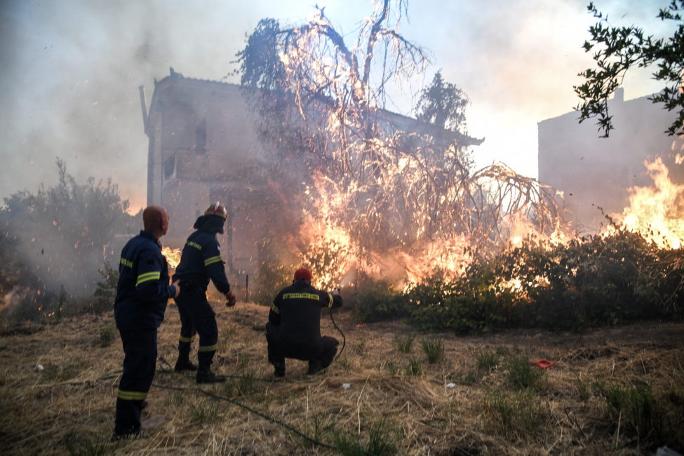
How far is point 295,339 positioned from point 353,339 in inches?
123

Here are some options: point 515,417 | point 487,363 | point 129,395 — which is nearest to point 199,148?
point 487,363

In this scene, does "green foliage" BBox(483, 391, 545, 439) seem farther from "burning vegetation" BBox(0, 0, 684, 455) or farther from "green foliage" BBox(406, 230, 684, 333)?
→ "green foliage" BBox(406, 230, 684, 333)

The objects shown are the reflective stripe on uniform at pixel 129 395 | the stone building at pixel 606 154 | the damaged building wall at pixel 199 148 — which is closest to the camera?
the reflective stripe on uniform at pixel 129 395

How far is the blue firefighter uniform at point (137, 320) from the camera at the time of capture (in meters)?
3.78

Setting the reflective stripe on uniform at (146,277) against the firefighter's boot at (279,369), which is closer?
the reflective stripe on uniform at (146,277)

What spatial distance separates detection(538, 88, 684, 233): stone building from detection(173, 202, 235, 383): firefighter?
24609mm

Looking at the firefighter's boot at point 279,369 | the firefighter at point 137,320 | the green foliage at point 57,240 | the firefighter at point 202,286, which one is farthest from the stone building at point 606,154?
the firefighter at point 137,320

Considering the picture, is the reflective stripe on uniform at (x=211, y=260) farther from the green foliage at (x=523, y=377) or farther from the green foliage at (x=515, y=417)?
the green foliage at (x=523, y=377)

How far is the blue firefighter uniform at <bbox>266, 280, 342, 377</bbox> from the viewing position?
18.1 feet

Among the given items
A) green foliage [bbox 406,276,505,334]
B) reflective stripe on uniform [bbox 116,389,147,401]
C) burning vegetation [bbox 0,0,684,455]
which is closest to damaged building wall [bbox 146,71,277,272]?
burning vegetation [bbox 0,0,684,455]

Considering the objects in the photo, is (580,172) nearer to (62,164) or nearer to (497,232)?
(497,232)

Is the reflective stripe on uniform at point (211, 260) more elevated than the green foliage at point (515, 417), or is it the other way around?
the reflective stripe on uniform at point (211, 260)

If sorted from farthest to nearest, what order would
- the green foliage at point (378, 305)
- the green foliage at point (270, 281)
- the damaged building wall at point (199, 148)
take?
the damaged building wall at point (199, 148), the green foliage at point (270, 281), the green foliage at point (378, 305)

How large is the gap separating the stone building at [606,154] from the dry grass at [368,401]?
22.2m
